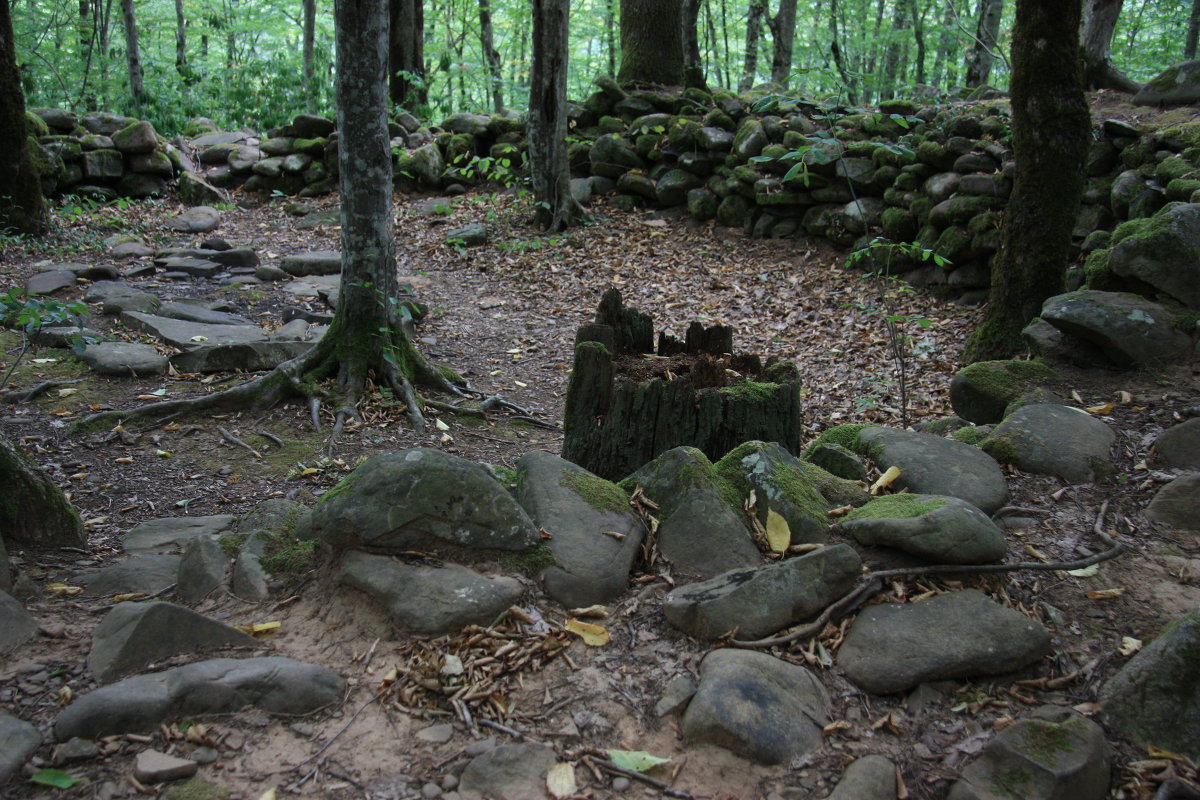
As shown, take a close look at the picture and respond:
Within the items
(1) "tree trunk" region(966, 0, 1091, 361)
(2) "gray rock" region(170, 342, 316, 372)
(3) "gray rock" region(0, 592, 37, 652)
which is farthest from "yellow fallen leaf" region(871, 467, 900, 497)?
(2) "gray rock" region(170, 342, 316, 372)

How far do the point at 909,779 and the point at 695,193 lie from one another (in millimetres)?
9314

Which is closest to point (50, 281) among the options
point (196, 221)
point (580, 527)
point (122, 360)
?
point (122, 360)

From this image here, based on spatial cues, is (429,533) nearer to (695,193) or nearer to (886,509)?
(886,509)

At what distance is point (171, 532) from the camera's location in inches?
146

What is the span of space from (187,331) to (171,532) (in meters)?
3.62

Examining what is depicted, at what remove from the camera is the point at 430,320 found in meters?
8.40

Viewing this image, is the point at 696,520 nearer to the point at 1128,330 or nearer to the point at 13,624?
the point at 13,624

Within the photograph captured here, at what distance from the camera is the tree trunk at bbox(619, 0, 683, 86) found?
12531 millimetres

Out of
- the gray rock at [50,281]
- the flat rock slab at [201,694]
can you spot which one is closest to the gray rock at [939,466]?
the flat rock slab at [201,694]

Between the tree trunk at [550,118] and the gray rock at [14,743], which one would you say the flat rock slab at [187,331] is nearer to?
the gray rock at [14,743]

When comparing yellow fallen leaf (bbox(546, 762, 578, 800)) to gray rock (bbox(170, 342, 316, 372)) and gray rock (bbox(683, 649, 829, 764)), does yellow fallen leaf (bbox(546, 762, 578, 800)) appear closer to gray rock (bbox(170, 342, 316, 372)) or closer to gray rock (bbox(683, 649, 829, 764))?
gray rock (bbox(683, 649, 829, 764))

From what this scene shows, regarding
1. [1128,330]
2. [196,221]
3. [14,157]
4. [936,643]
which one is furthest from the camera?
[196,221]

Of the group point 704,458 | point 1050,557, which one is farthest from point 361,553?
point 1050,557

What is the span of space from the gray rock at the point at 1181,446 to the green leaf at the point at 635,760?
9.45ft
